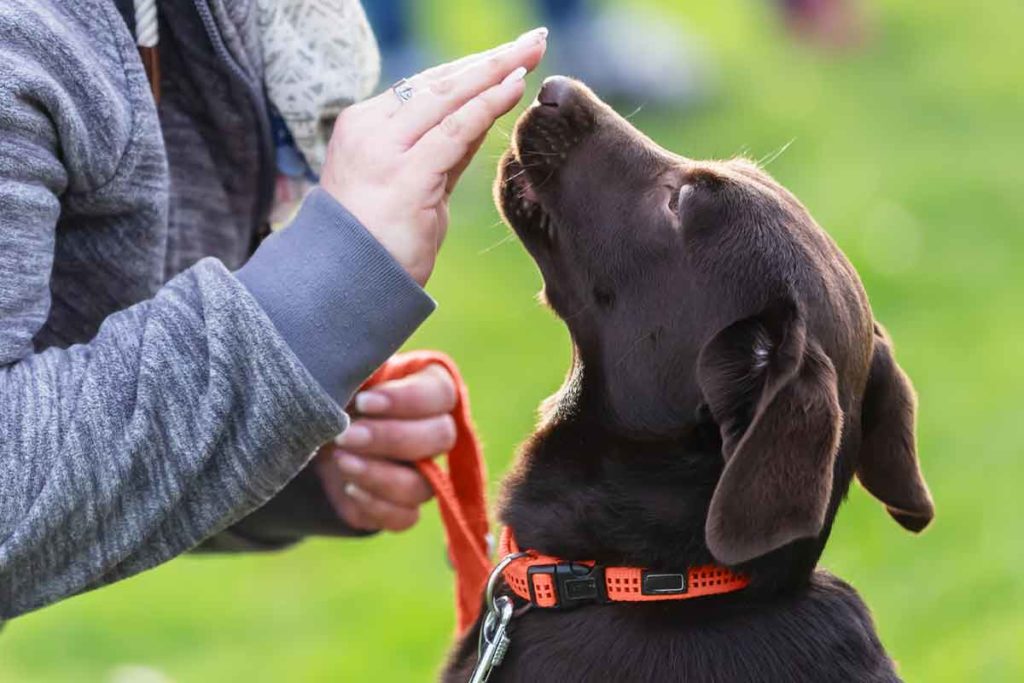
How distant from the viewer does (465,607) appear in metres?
2.27

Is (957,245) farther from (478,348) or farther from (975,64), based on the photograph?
(975,64)

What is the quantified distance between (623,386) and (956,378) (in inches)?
110

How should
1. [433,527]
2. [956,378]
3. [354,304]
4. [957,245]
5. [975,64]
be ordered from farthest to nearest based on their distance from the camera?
[975,64] → [957,245] → [956,378] → [433,527] → [354,304]

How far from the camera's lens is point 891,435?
205 centimetres

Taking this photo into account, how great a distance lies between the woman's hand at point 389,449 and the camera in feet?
7.38

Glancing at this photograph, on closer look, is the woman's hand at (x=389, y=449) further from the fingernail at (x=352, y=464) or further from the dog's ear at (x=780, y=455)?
the dog's ear at (x=780, y=455)

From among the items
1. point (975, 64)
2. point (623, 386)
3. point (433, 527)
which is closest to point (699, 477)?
point (623, 386)

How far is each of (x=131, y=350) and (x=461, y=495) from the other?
31.8 inches

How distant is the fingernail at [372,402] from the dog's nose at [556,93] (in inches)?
19.7

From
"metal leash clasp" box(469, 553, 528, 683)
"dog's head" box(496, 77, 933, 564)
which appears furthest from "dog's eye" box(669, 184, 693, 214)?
"metal leash clasp" box(469, 553, 528, 683)

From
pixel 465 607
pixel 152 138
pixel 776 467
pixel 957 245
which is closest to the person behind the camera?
pixel 776 467

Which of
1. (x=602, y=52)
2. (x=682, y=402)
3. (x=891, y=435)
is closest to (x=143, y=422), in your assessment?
(x=682, y=402)

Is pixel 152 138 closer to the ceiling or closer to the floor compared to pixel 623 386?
closer to the ceiling

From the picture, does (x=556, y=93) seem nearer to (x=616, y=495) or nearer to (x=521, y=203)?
(x=521, y=203)
